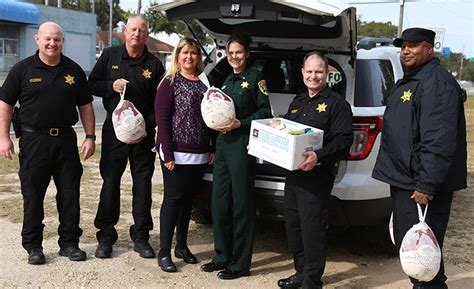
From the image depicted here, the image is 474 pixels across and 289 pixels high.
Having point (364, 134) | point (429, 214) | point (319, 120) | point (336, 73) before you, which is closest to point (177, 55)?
point (319, 120)

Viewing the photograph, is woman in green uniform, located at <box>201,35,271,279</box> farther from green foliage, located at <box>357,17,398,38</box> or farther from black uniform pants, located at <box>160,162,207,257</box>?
green foliage, located at <box>357,17,398,38</box>

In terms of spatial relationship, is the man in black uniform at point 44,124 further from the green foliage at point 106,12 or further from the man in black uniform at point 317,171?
the green foliage at point 106,12

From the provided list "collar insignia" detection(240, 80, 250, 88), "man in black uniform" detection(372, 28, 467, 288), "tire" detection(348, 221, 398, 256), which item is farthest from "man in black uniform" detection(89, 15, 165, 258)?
"man in black uniform" detection(372, 28, 467, 288)

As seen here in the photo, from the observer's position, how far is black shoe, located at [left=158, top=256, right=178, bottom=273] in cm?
442

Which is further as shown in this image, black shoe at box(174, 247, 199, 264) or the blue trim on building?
the blue trim on building

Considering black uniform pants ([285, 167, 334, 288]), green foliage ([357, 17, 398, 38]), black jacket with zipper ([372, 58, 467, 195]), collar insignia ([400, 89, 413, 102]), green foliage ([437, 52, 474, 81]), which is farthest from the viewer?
green foliage ([437, 52, 474, 81])

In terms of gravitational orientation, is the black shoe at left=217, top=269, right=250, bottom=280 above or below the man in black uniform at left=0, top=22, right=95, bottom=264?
below

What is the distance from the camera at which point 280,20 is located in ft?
14.2

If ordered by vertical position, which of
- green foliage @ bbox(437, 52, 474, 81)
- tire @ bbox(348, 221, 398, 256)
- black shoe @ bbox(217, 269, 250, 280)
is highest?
green foliage @ bbox(437, 52, 474, 81)

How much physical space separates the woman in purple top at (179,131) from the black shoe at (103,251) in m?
0.50

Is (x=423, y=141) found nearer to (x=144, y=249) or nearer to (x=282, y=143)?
(x=282, y=143)

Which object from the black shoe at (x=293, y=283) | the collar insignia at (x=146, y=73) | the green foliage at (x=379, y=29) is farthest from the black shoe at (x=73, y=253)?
the green foliage at (x=379, y=29)

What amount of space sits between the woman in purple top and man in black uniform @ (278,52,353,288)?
0.76m

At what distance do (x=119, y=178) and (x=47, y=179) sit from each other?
0.56 metres
